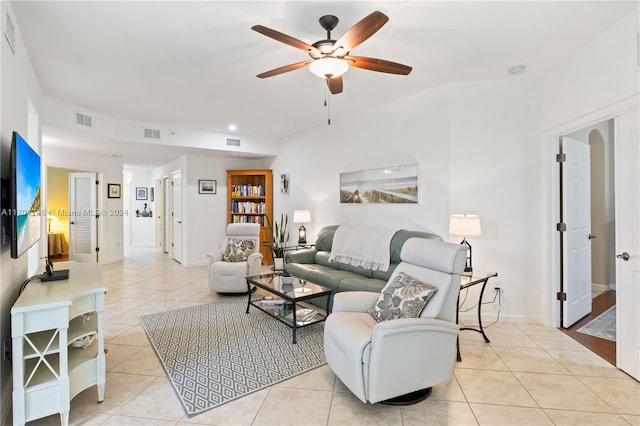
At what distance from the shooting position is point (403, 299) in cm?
223

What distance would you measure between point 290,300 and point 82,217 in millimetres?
6119

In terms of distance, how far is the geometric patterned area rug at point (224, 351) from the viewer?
2211mm

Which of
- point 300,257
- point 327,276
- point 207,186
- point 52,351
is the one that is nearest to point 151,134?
point 207,186

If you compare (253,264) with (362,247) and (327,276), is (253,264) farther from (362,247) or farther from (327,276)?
(362,247)

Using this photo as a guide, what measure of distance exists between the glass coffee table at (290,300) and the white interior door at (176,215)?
3892 mm

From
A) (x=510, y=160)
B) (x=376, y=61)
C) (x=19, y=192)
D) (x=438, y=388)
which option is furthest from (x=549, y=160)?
(x=19, y=192)

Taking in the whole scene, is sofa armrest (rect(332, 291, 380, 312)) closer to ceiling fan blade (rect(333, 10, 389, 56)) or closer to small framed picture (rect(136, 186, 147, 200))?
ceiling fan blade (rect(333, 10, 389, 56))

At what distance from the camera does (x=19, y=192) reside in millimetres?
1968


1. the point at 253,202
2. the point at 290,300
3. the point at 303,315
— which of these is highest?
the point at 253,202

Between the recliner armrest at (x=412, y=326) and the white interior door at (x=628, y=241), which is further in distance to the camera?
the white interior door at (x=628, y=241)

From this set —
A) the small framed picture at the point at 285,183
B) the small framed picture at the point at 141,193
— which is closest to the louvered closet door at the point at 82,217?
the small framed picture at the point at 141,193

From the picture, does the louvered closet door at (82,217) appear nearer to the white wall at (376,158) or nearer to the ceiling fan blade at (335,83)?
the white wall at (376,158)

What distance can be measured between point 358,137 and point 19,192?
12.3 feet

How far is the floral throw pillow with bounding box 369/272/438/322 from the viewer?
216 centimetres
